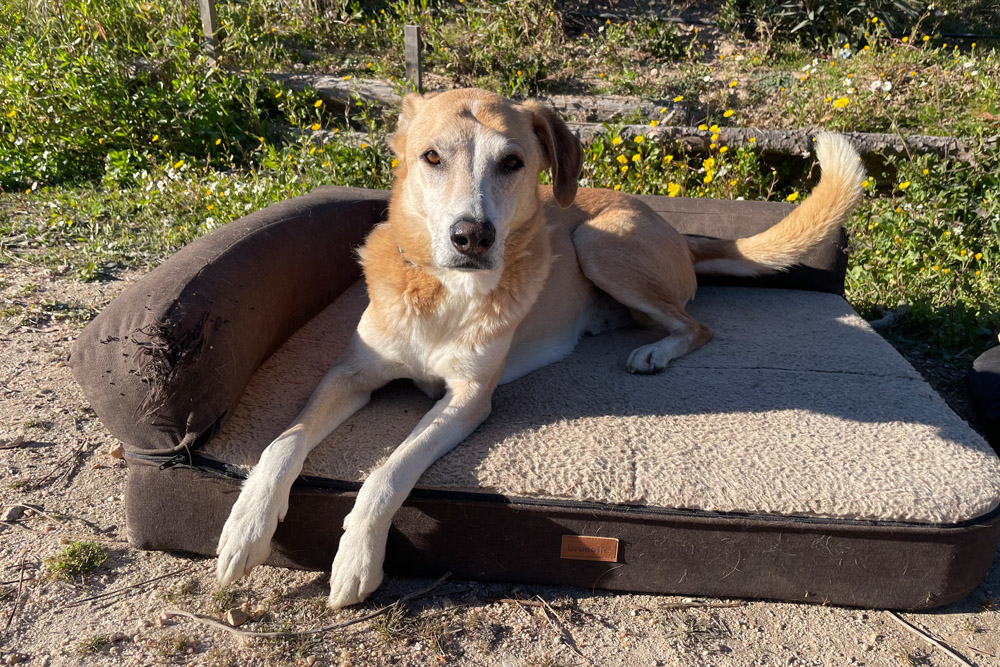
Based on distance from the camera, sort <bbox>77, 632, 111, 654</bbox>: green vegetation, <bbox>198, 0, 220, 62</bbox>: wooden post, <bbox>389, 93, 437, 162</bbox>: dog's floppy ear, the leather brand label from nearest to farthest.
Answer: <bbox>77, 632, 111, 654</bbox>: green vegetation < the leather brand label < <bbox>389, 93, 437, 162</bbox>: dog's floppy ear < <bbox>198, 0, 220, 62</bbox>: wooden post

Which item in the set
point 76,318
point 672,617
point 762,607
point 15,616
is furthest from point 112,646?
point 76,318

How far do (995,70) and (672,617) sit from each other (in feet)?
18.1

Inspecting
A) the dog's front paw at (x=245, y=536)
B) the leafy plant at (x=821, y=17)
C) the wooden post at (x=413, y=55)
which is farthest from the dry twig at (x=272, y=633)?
the leafy plant at (x=821, y=17)

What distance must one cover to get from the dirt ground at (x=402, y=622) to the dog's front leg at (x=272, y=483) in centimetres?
20

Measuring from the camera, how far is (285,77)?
5.91 meters

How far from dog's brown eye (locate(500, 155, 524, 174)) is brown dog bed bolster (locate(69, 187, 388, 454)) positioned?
Result: 986 millimetres

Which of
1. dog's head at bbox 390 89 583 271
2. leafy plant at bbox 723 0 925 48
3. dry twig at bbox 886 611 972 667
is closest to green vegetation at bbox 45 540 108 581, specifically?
dog's head at bbox 390 89 583 271

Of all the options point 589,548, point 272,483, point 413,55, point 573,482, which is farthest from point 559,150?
point 413,55

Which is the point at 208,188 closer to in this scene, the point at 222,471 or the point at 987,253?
the point at 222,471

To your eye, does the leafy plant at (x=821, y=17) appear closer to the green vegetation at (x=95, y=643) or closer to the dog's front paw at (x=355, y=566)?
the dog's front paw at (x=355, y=566)

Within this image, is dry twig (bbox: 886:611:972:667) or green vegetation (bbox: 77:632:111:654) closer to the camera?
green vegetation (bbox: 77:632:111:654)

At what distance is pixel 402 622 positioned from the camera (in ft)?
6.40

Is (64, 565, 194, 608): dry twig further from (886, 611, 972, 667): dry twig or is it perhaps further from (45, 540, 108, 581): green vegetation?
(886, 611, 972, 667): dry twig

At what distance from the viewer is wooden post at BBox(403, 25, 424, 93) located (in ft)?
17.0
